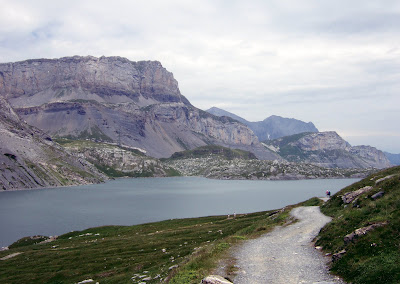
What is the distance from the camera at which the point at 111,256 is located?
181 ft

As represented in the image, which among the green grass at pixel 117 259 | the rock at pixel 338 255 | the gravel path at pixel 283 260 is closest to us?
the gravel path at pixel 283 260

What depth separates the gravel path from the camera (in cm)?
2170

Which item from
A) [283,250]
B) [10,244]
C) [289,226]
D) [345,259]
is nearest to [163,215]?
[10,244]

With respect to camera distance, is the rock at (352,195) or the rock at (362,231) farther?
the rock at (352,195)

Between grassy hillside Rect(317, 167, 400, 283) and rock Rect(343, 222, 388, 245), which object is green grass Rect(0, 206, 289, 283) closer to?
grassy hillside Rect(317, 167, 400, 283)

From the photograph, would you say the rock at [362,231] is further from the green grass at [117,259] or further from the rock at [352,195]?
the rock at [352,195]

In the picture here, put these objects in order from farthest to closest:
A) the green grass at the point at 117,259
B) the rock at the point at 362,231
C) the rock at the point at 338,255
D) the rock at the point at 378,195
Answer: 1. the green grass at the point at 117,259
2. the rock at the point at 378,195
3. the rock at the point at 362,231
4. the rock at the point at 338,255

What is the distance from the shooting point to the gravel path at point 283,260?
2170cm

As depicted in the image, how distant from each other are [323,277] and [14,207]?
177793mm

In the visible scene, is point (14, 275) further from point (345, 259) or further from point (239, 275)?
point (345, 259)

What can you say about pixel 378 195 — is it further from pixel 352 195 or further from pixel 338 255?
pixel 338 255

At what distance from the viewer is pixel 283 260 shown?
87.0 feet

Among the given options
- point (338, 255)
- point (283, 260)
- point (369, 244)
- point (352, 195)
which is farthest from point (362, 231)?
point (352, 195)

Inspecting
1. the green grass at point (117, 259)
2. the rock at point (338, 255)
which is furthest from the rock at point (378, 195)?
the rock at point (338, 255)
